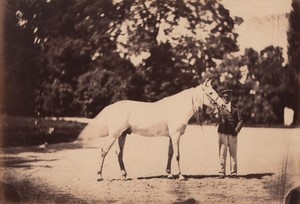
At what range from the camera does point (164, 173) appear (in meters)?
2.50

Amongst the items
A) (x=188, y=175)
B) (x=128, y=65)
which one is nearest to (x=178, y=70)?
(x=128, y=65)

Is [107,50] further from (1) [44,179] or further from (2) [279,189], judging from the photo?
(2) [279,189]

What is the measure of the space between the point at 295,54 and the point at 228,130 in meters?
0.51

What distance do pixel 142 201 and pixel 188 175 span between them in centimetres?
26

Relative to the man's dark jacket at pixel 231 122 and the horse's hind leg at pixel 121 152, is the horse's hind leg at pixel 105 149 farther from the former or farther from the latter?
the man's dark jacket at pixel 231 122

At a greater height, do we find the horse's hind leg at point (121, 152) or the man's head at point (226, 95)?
the man's head at point (226, 95)

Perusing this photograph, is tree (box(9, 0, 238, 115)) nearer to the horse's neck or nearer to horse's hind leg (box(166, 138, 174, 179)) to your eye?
the horse's neck

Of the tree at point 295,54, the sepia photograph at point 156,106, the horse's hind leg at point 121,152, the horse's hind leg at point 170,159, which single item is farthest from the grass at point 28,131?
the tree at point 295,54

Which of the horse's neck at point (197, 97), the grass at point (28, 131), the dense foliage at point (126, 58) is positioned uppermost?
the dense foliage at point (126, 58)

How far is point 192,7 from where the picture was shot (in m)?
2.57

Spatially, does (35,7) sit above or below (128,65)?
above

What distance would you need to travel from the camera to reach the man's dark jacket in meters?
2.51

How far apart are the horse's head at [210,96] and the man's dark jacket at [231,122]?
0.15 ft

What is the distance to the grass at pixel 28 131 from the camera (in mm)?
2547
